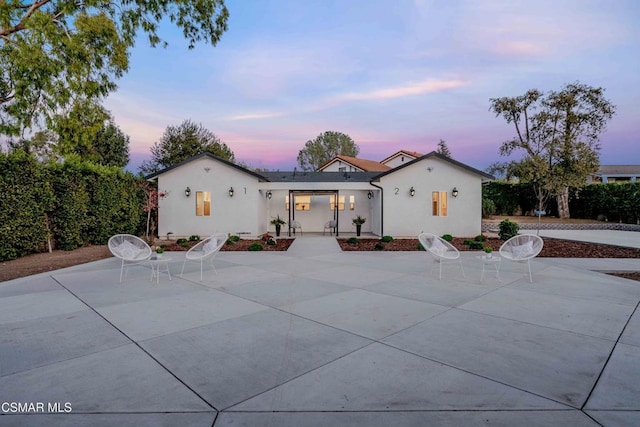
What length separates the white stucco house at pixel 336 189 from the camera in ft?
50.0

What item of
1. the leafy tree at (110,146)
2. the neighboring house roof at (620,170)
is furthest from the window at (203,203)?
the neighboring house roof at (620,170)

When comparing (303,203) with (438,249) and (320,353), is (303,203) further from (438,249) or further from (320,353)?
(320,353)

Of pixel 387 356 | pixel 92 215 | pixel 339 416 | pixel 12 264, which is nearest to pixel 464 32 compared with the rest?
pixel 387 356

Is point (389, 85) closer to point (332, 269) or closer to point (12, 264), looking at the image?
point (332, 269)

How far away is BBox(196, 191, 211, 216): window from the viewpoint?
602 inches

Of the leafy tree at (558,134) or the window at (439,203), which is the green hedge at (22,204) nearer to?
the window at (439,203)

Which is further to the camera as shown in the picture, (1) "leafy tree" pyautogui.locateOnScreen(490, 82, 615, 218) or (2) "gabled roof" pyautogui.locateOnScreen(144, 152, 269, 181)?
(1) "leafy tree" pyautogui.locateOnScreen(490, 82, 615, 218)

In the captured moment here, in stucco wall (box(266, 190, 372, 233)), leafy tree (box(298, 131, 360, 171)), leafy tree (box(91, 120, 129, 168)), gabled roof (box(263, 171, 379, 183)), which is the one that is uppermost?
leafy tree (box(298, 131, 360, 171))

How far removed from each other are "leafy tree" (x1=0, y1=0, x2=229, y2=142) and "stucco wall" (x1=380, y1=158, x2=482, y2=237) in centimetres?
957

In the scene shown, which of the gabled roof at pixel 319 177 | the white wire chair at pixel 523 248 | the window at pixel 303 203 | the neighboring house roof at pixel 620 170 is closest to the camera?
the white wire chair at pixel 523 248

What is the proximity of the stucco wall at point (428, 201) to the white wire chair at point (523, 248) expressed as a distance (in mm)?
8118

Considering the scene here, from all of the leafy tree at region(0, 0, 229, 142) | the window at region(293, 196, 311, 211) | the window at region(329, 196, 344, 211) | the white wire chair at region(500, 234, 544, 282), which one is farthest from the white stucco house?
the white wire chair at region(500, 234, 544, 282)

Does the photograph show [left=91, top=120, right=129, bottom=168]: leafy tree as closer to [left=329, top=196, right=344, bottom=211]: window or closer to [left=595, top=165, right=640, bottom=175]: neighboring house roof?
[left=329, top=196, right=344, bottom=211]: window

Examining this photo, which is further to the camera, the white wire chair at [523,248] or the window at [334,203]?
the window at [334,203]
